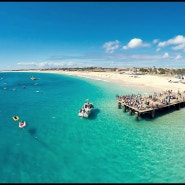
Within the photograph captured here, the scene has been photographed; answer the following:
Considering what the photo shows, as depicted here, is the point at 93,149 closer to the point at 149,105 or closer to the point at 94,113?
the point at 94,113

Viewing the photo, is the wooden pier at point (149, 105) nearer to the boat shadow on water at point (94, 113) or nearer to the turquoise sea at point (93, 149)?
the turquoise sea at point (93, 149)

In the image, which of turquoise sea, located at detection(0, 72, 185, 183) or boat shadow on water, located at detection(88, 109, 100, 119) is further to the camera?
boat shadow on water, located at detection(88, 109, 100, 119)

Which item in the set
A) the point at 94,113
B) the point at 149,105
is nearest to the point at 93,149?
the point at 94,113

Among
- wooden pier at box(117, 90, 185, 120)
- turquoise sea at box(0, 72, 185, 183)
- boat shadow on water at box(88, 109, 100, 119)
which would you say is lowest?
turquoise sea at box(0, 72, 185, 183)

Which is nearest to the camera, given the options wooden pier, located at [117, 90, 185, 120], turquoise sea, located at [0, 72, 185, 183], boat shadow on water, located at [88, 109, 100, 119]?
turquoise sea, located at [0, 72, 185, 183]

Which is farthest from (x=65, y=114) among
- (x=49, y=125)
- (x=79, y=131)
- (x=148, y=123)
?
(x=148, y=123)

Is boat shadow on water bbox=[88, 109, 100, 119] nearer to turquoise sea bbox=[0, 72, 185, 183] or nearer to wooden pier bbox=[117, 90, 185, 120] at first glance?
turquoise sea bbox=[0, 72, 185, 183]

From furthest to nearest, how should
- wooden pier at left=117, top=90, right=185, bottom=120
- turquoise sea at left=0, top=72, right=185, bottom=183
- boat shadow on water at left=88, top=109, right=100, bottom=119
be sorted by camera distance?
boat shadow on water at left=88, top=109, right=100, bottom=119, wooden pier at left=117, top=90, right=185, bottom=120, turquoise sea at left=0, top=72, right=185, bottom=183

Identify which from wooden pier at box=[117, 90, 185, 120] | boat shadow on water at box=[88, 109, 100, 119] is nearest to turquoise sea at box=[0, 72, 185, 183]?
boat shadow on water at box=[88, 109, 100, 119]
